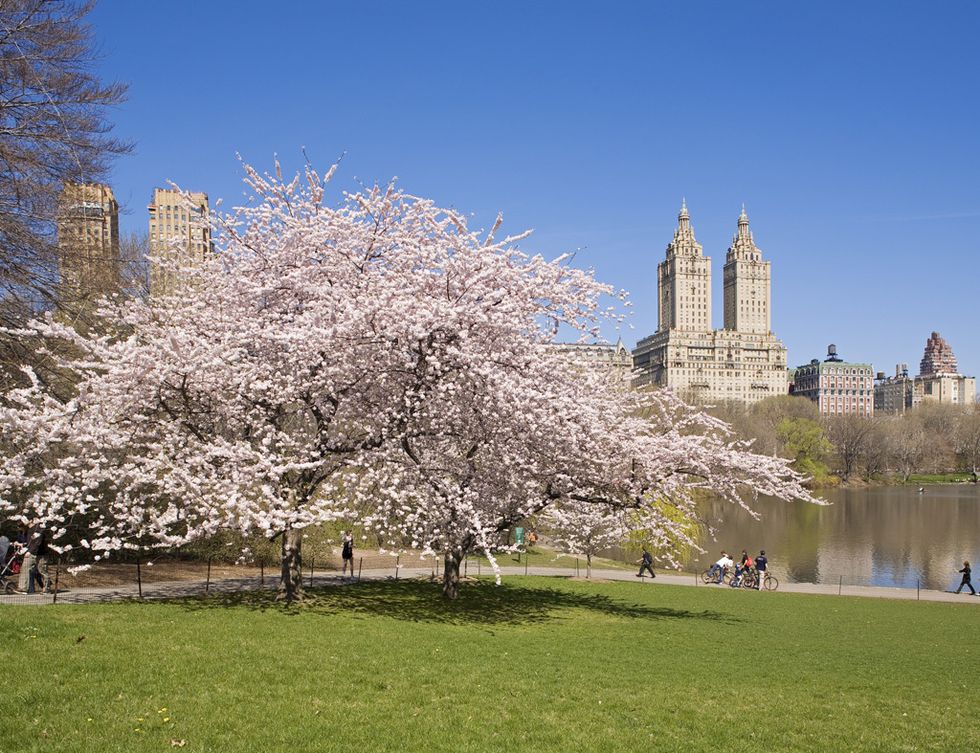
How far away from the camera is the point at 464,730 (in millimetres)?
9430

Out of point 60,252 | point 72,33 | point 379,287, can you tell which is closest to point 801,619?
point 379,287

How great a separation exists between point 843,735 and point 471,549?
974cm

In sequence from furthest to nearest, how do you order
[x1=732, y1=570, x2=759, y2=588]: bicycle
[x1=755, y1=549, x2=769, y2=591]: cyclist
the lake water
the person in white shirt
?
the lake water → the person in white shirt → [x1=732, y1=570, x2=759, y2=588]: bicycle → [x1=755, y1=549, x2=769, y2=591]: cyclist

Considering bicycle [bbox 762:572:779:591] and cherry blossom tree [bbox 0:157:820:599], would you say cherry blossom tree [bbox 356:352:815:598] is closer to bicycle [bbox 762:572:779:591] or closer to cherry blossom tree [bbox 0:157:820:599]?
cherry blossom tree [bbox 0:157:820:599]

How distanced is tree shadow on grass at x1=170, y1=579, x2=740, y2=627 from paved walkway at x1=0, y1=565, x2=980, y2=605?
1432mm

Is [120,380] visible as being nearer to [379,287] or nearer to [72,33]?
[379,287]

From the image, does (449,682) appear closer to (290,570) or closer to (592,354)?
(290,570)

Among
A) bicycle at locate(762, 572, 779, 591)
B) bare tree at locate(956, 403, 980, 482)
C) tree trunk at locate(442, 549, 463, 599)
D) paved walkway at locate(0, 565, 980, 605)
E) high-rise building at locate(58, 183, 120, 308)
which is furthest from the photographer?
bare tree at locate(956, 403, 980, 482)

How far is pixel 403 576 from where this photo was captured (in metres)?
26.3

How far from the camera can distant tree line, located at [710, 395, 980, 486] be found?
105m

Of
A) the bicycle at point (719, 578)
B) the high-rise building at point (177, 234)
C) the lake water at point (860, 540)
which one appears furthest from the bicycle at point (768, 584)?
the high-rise building at point (177, 234)

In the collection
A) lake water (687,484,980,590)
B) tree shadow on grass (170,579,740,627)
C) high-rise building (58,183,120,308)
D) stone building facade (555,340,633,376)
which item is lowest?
lake water (687,484,980,590)

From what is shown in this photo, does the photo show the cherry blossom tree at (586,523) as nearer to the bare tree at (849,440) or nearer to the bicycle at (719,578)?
the bicycle at (719,578)

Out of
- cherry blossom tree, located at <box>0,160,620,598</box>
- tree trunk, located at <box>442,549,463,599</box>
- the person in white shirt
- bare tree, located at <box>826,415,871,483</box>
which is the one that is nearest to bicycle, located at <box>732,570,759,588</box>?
the person in white shirt
